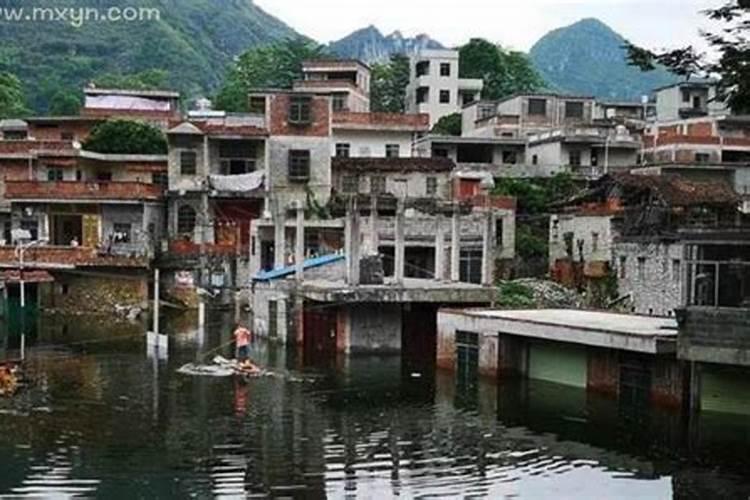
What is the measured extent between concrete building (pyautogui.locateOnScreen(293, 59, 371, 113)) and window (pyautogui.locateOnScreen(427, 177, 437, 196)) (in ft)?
42.0

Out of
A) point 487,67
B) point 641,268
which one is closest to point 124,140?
point 641,268

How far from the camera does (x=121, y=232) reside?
64.0 m

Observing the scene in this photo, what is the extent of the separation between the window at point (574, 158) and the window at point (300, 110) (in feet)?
54.3

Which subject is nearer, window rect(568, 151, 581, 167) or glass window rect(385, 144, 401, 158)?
window rect(568, 151, 581, 167)

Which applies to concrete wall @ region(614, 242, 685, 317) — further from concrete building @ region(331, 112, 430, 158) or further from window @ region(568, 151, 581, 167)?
concrete building @ region(331, 112, 430, 158)

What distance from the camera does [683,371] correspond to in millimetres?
30938

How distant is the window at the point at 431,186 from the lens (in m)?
66.0

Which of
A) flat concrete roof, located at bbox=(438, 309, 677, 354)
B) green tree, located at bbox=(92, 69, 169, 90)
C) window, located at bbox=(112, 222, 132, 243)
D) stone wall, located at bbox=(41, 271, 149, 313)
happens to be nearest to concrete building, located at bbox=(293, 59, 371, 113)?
window, located at bbox=(112, 222, 132, 243)

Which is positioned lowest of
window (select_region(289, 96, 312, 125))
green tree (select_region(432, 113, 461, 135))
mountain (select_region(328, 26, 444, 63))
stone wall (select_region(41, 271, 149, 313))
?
stone wall (select_region(41, 271, 149, 313))

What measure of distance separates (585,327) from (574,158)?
39.7 m

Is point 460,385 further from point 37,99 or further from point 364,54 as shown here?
point 364,54

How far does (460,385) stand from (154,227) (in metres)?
32.6

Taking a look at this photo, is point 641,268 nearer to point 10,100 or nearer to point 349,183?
point 349,183

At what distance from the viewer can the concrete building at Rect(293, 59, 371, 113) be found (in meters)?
79.4
